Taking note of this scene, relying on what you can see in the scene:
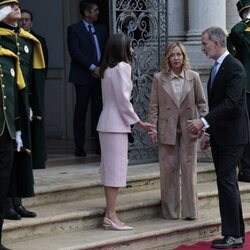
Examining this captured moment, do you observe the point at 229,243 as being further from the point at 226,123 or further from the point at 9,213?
the point at 9,213

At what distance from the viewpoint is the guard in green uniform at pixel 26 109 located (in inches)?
295

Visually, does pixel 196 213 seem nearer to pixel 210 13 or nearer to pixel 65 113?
pixel 210 13

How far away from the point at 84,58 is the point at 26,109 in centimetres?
361

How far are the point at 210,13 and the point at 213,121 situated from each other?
3307 millimetres

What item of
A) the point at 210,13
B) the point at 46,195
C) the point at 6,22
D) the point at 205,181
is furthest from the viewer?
the point at 210,13

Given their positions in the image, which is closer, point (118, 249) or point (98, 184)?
point (118, 249)

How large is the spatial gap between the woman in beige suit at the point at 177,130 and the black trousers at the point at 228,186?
0.51 meters

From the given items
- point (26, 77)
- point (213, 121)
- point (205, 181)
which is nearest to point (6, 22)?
point (26, 77)

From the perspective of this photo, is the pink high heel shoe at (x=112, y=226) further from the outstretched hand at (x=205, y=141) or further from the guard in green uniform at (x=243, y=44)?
the guard in green uniform at (x=243, y=44)

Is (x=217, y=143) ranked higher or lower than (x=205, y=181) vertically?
higher

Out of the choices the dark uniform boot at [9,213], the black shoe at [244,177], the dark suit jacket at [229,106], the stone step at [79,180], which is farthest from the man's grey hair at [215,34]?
the black shoe at [244,177]

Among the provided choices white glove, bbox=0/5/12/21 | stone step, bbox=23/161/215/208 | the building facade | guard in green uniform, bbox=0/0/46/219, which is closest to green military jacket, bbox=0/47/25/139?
guard in green uniform, bbox=0/0/46/219

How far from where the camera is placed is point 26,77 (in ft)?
25.3

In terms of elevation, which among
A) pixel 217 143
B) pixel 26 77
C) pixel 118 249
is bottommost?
pixel 118 249
